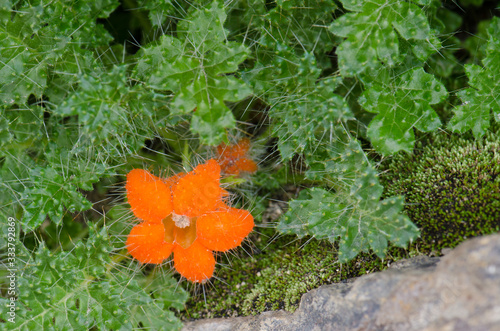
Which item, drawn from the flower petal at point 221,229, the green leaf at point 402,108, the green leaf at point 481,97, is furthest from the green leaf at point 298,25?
the flower petal at point 221,229

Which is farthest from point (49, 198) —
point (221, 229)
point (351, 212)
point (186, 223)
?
point (351, 212)

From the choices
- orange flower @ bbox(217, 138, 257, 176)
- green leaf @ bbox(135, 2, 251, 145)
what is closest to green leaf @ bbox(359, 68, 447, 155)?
green leaf @ bbox(135, 2, 251, 145)

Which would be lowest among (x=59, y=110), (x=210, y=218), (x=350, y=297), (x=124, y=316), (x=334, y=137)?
(x=124, y=316)

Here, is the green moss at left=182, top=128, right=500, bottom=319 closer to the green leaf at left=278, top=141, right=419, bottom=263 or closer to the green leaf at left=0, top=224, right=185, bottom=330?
the green leaf at left=278, top=141, right=419, bottom=263

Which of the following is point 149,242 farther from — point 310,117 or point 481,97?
point 481,97

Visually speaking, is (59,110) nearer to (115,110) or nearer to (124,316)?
(115,110)

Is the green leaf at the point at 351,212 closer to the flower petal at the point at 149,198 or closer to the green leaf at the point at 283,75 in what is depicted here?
the green leaf at the point at 283,75

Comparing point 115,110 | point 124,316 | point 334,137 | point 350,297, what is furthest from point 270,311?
point 115,110
